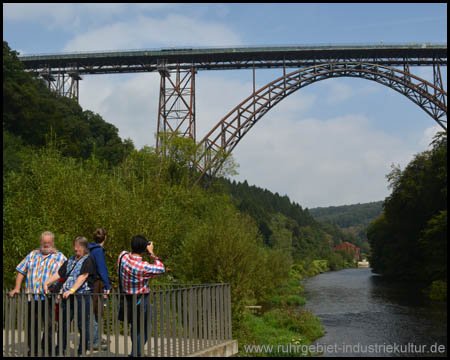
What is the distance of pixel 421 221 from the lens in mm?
39250

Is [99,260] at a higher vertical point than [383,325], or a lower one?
higher

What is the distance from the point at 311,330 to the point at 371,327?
3.07 meters

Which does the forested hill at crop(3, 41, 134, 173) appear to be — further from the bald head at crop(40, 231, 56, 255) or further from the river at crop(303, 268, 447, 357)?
the bald head at crop(40, 231, 56, 255)

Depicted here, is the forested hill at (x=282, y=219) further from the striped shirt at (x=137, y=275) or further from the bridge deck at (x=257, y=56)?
the striped shirt at (x=137, y=275)

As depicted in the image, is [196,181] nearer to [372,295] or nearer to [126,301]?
[372,295]

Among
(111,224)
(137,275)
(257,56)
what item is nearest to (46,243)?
(137,275)

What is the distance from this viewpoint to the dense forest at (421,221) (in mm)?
30672

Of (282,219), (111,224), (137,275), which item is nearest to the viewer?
(137,275)

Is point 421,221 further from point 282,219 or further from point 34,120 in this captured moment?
point 282,219

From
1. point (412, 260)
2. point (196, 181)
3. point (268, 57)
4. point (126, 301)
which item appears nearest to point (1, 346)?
point (126, 301)

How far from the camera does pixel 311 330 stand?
753 inches

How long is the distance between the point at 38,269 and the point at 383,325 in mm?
16880

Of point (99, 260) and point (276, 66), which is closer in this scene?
point (99, 260)

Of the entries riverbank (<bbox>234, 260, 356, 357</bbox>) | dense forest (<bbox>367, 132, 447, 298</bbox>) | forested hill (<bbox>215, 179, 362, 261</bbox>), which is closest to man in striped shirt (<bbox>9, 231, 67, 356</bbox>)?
riverbank (<bbox>234, 260, 356, 357</bbox>)
